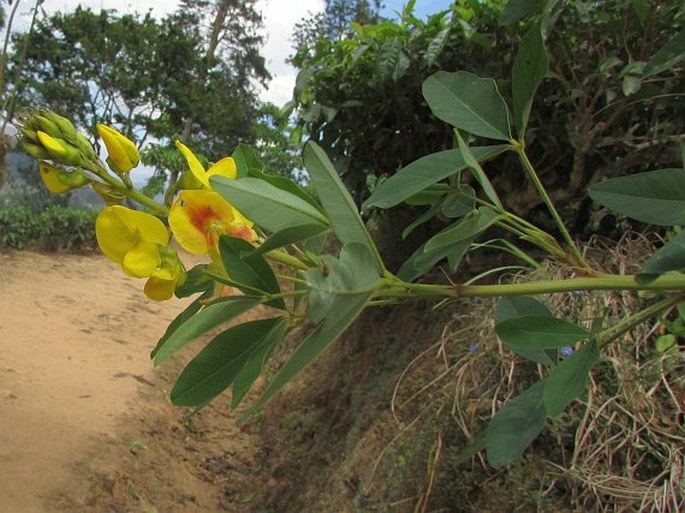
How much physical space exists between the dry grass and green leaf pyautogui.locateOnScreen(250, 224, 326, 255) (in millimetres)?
618

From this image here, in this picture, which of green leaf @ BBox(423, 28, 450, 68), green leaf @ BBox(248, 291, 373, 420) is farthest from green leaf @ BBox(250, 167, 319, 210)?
green leaf @ BBox(423, 28, 450, 68)

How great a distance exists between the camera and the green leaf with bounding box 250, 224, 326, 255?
12.4 inches

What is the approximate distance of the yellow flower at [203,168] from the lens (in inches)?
15.0

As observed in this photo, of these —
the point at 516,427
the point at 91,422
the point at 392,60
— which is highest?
the point at 392,60

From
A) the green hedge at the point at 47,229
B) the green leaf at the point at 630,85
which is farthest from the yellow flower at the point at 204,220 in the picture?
the green hedge at the point at 47,229

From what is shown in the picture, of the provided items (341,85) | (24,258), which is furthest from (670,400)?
(24,258)

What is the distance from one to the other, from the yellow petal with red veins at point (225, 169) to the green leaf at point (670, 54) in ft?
1.10

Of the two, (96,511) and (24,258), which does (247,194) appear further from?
(24,258)

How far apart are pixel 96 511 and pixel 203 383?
2255 mm

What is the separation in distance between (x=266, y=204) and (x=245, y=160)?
0.12 metres

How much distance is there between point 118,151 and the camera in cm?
43

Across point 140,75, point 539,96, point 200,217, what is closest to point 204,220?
point 200,217

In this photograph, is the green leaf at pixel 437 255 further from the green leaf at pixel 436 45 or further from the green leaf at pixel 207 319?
the green leaf at pixel 436 45

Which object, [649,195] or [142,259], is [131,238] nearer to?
[142,259]
